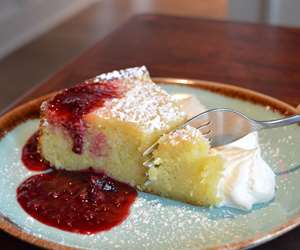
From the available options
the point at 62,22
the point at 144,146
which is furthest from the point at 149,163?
the point at 62,22

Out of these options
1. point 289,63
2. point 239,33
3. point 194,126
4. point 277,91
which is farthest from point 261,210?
point 239,33

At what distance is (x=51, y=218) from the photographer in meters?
Result: 1.01

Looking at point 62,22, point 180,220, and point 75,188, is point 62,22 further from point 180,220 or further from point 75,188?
point 180,220

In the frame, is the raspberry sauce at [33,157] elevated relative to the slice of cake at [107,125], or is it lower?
lower

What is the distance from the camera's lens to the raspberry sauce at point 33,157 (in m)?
1.20

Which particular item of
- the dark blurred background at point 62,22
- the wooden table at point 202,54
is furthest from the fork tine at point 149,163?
the dark blurred background at point 62,22

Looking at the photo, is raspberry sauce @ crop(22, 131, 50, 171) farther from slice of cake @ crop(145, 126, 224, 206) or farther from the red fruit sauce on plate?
slice of cake @ crop(145, 126, 224, 206)

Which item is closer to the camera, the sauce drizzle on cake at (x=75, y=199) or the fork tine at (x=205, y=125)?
the sauce drizzle on cake at (x=75, y=199)

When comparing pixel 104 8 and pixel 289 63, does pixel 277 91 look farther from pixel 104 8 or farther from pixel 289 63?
pixel 104 8

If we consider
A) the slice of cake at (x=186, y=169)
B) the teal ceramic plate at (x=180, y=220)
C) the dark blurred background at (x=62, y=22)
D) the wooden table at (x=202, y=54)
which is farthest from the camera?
the dark blurred background at (x=62, y=22)

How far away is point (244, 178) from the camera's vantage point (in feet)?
3.43

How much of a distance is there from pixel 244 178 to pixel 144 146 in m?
0.21

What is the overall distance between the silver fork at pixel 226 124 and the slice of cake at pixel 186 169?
0.08 metres

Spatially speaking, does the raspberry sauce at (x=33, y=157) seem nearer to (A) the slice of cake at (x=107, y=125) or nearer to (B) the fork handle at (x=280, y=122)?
(A) the slice of cake at (x=107, y=125)
